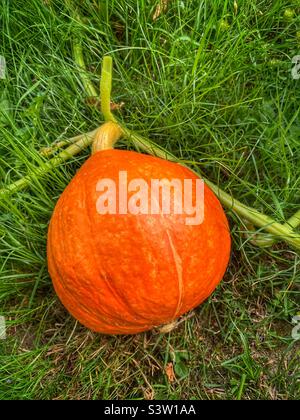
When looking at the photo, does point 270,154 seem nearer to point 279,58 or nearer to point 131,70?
point 279,58

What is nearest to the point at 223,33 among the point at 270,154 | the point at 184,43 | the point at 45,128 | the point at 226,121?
the point at 184,43

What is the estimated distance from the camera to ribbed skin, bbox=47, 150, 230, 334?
179 centimetres

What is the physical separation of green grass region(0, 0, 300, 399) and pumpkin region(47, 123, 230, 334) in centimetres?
32

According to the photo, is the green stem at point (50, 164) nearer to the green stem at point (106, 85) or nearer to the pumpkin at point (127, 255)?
the green stem at point (106, 85)

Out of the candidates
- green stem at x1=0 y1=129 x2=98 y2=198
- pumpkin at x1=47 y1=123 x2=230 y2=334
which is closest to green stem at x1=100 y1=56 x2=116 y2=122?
green stem at x1=0 y1=129 x2=98 y2=198

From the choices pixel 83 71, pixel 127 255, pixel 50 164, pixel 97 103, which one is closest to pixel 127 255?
pixel 127 255

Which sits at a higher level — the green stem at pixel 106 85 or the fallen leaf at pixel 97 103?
the green stem at pixel 106 85

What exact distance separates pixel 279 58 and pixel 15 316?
1419mm

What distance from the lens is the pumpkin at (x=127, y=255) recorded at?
1.79 meters

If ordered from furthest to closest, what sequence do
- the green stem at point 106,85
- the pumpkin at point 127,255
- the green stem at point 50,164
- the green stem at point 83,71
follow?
the green stem at point 83,71 → the green stem at point 50,164 → the green stem at point 106,85 → the pumpkin at point 127,255

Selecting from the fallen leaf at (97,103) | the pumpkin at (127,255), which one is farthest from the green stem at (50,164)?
the pumpkin at (127,255)

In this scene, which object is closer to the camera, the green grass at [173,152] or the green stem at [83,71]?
the green grass at [173,152]

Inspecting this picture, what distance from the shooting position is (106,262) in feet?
5.89

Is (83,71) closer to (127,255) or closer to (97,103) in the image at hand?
(97,103)
